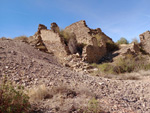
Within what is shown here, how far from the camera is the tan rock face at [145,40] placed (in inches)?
615

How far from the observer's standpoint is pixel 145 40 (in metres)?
16.1

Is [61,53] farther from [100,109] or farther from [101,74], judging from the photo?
[100,109]

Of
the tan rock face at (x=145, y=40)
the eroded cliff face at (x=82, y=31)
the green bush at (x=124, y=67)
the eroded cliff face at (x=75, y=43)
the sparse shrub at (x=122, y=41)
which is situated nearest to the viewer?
the green bush at (x=124, y=67)

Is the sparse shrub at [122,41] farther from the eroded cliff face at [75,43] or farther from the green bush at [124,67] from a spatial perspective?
the green bush at [124,67]

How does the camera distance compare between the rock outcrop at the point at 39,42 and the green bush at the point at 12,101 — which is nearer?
the green bush at the point at 12,101

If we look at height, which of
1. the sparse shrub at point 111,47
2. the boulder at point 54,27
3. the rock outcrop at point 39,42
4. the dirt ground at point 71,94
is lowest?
the dirt ground at point 71,94

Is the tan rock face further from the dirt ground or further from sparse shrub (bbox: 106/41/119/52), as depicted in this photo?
the dirt ground

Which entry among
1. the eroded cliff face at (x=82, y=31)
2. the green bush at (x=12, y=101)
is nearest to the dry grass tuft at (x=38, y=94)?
the green bush at (x=12, y=101)

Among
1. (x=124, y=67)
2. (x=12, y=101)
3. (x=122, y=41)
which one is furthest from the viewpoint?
(x=122, y=41)

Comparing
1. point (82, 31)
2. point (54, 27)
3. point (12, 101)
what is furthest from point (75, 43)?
point (12, 101)

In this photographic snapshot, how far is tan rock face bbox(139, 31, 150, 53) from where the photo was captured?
15.6 m

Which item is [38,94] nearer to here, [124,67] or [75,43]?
[124,67]

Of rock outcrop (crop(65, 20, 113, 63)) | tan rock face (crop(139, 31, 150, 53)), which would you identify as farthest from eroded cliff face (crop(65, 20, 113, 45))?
tan rock face (crop(139, 31, 150, 53))

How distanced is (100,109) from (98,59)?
26.1ft
